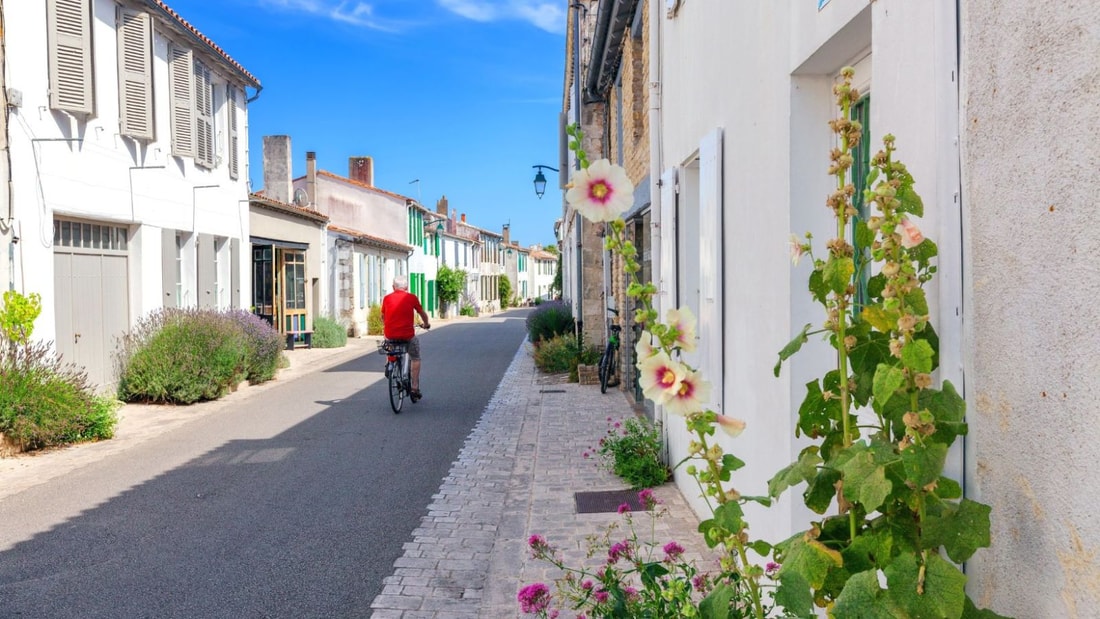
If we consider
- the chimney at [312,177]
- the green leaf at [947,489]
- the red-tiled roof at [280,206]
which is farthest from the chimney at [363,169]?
the green leaf at [947,489]

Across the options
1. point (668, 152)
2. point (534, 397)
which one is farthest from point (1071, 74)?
point (534, 397)

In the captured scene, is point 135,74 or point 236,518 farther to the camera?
point 135,74

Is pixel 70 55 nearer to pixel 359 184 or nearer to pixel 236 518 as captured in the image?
pixel 236 518

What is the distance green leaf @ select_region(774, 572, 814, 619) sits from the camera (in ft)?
5.75

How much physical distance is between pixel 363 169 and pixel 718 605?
42974 millimetres

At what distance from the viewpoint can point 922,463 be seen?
158 cm

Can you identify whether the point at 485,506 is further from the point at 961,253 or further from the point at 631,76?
the point at 631,76

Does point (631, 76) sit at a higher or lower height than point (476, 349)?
higher

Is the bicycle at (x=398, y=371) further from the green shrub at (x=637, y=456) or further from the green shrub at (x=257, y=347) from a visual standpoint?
the green shrub at (x=637, y=456)

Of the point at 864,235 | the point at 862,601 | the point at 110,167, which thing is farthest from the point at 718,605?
the point at 110,167

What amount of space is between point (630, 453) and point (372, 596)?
284 cm

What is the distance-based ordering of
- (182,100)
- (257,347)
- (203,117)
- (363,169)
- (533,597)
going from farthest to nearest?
1. (363,169)
2. (203,117)
3. (257,347)
4. (182,100)
5. (533,597)

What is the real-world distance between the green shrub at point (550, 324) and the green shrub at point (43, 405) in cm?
963

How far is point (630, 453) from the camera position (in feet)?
22.4
